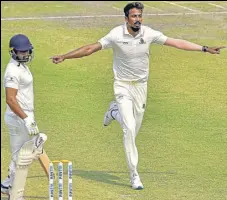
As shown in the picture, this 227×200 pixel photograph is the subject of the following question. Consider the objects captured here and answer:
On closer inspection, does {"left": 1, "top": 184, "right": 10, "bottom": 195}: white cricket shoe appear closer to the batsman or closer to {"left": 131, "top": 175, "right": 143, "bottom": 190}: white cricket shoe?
the batsman

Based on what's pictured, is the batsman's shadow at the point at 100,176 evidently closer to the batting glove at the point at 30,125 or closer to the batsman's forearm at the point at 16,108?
the batting glove at the point at 30,125

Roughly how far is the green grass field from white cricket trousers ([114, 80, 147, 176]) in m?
0.39

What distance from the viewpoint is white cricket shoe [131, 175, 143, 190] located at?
12.6 meters

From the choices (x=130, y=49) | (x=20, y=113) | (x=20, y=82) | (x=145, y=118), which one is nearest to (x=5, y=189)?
(x=20, y=113)

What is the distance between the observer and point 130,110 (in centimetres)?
1299

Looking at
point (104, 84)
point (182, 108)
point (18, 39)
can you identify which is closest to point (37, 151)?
point (18, 39)

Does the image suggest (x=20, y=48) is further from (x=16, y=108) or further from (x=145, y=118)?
(x=145, y=118)

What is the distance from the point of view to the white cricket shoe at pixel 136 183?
12578mm

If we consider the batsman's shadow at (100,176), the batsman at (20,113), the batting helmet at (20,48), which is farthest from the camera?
the batsman's shadow at (100,176)

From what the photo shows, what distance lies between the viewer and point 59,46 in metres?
24.4

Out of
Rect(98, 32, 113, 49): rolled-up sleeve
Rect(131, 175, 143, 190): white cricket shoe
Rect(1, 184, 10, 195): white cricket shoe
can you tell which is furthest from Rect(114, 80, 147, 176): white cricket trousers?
Rect(1, 184, 10, 195): white cricket shoe

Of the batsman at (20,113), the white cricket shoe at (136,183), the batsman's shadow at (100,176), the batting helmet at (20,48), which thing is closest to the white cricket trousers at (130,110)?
the white cricket shoe at (136,183)

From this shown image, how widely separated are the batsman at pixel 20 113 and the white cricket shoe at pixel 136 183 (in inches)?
58.7

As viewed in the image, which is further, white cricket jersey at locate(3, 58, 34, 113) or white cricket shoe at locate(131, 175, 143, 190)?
white cricket shoe at locate(131, 175, 143, 190)
